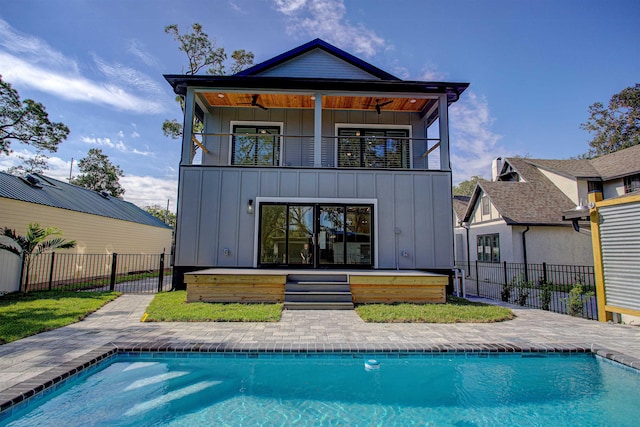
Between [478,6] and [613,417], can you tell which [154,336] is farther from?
[478,6]

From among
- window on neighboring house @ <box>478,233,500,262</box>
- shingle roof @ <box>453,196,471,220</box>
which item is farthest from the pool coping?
shingle roof @ <box>453,196,471,220</box>

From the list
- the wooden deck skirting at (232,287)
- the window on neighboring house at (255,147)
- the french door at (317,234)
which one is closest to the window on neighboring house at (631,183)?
the french door at (317,234)

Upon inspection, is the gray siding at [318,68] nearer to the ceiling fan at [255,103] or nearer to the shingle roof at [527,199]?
the ceiling fan at [255,103]

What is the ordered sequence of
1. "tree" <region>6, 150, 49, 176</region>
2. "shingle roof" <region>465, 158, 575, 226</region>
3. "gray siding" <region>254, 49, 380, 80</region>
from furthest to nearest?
"tree" <region>6, 150, 49, 176</region>
"shingle roof" <region>465, 158, 575, 226</region>
"gray siding" <region>254, 49, 380, 80</region>

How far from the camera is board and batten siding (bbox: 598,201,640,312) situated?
5.77 metres

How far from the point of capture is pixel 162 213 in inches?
1909

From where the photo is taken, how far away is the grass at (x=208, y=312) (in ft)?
19.1

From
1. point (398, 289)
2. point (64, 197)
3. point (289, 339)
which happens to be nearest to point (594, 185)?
point (398, 289)

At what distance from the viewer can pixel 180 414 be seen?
318 cm

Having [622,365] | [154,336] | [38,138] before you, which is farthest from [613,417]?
[38,138]

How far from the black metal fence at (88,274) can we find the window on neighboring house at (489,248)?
14.9 meters

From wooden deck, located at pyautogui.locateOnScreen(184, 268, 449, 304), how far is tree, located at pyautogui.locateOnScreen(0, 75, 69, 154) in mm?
18400

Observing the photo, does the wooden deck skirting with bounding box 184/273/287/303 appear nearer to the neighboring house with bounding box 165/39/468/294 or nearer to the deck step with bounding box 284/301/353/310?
the deck step with bounding box 284/301/353/310

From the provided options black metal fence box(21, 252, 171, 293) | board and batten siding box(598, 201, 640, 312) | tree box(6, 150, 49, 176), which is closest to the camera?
board and batten siding box(598, 201, 640, 312)
